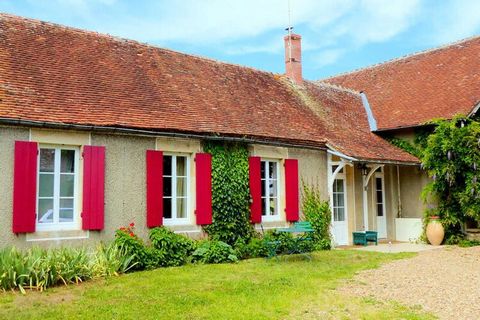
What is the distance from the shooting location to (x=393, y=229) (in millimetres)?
15578

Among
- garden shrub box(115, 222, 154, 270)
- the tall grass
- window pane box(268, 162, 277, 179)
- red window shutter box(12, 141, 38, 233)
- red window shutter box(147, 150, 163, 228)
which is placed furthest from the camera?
window pane box(268, 162, 277, 179)

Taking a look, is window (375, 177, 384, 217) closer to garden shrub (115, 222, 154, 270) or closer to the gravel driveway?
the gravel driveway

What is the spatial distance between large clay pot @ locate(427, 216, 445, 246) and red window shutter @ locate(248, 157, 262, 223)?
556 centimetres

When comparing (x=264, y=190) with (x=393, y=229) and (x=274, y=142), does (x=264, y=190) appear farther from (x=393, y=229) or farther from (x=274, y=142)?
(x=393, y=229)

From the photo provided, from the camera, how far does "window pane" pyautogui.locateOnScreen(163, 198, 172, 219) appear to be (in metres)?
10.7

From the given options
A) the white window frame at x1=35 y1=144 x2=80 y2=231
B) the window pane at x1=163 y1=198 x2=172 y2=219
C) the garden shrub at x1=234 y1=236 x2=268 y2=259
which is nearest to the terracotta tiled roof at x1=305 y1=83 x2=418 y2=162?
the garden shrub at x1=234 y1=236 x2=268 y2=259

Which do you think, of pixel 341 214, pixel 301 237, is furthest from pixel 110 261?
pixel 341 214

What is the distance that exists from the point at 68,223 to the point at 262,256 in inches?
181

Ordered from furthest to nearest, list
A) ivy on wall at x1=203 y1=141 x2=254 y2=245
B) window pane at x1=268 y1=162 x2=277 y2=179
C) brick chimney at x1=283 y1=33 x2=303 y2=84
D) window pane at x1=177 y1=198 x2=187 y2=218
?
brick chimney at x1=283 y1=33 x2=303 y2=84 < window pane at x1=268 y1=162 x2=277 y2=179 < ivy on wall at x1=203 y1=141 x2=254 y2=245 < window pane at x1=177 y1=198 x2=187 y2=218

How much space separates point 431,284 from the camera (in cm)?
798

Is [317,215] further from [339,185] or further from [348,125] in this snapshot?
[348,125]

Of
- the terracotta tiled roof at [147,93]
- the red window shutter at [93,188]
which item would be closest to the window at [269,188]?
the terracotta tiled roof at [147,93]

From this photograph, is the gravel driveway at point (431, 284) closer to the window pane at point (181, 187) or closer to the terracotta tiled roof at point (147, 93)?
the terracotta tiled roof at point (147, 93)

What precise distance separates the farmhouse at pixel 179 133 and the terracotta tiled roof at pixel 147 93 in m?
0.05
